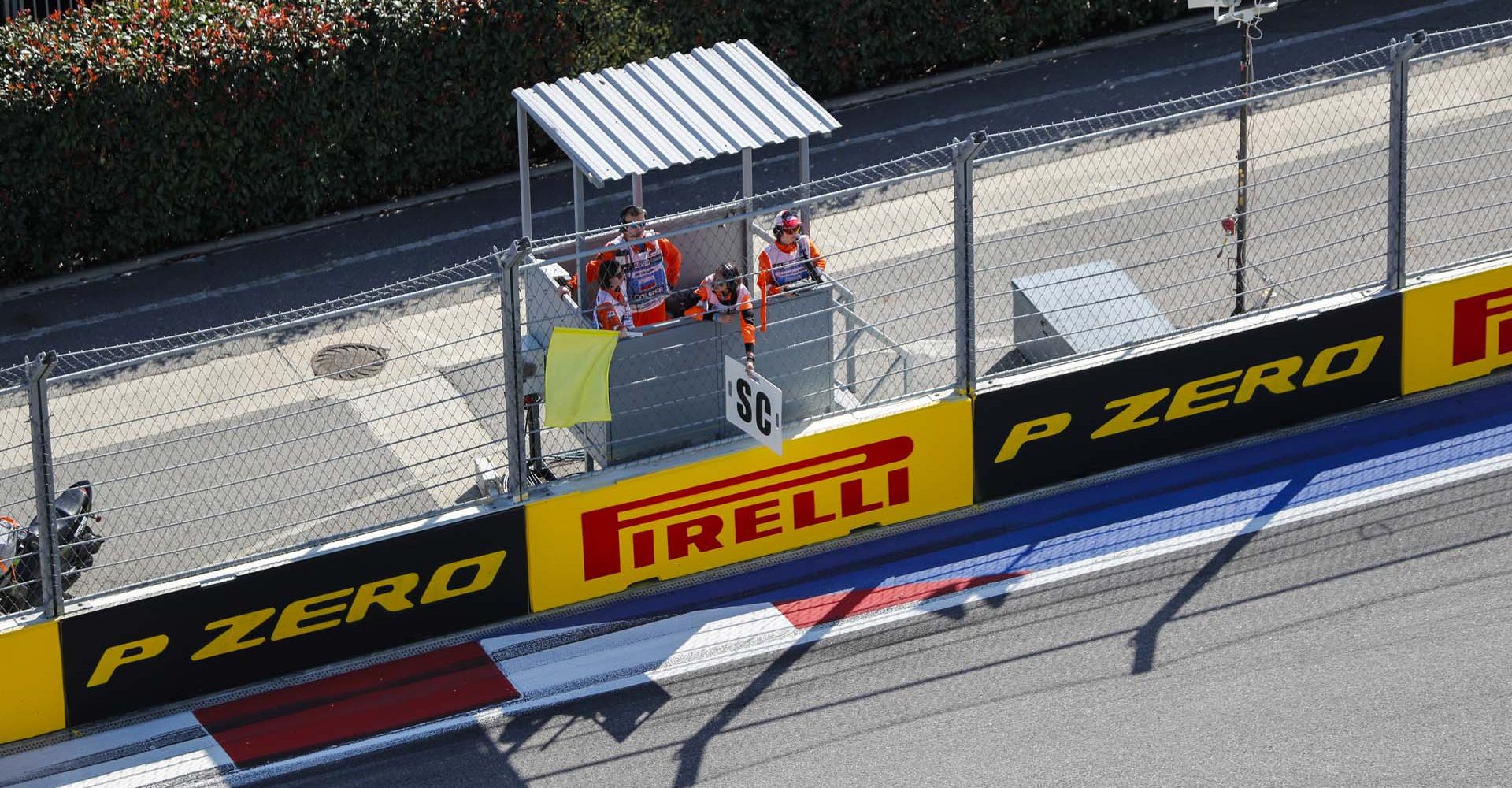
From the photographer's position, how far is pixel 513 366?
12.1 meters

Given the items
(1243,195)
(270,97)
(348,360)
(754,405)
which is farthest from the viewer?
(270,97)

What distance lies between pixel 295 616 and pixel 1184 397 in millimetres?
5972

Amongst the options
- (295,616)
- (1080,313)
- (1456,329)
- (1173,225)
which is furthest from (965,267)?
(1173,225)

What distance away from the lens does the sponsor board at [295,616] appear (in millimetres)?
11547

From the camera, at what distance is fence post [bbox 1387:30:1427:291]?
13320mm

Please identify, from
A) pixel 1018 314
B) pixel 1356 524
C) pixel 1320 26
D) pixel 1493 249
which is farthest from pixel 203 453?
pixel 1320 26

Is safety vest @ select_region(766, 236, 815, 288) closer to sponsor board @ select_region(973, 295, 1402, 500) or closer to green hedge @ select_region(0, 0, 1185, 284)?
sponsor board @ select_region(973, 295, 1402, 500)

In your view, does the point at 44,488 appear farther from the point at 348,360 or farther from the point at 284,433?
the point at 348,360

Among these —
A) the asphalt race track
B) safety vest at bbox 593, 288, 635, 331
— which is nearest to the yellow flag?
safety vest at bbox 593, 288, 635, 331

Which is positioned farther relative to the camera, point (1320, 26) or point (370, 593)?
point (1320, 26)

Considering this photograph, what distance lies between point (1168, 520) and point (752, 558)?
8.79 feet

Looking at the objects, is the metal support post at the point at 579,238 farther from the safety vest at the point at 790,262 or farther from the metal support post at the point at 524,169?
the safety vest at the point at 790,262

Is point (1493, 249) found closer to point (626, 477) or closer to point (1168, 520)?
point (1168, 520)

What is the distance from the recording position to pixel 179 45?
A: 17.5 m
